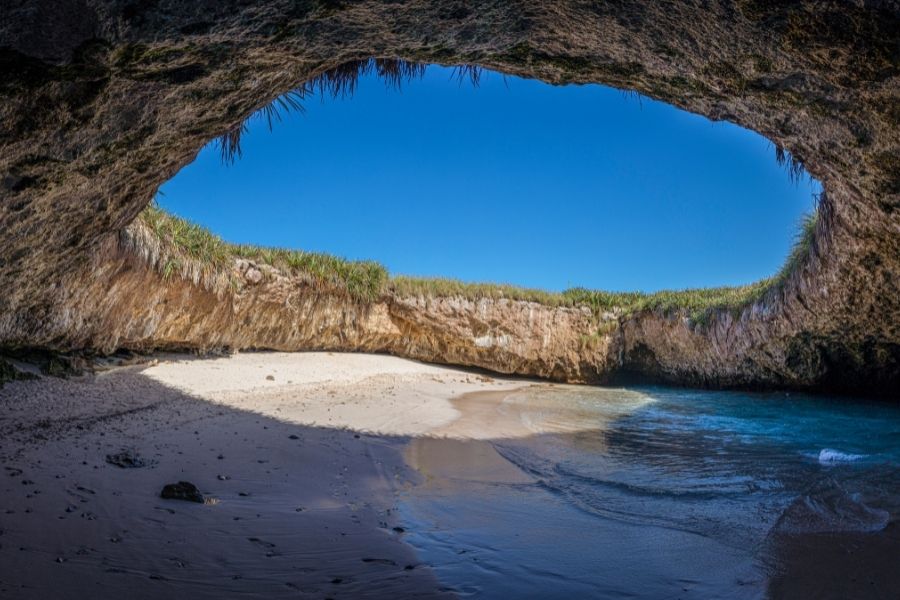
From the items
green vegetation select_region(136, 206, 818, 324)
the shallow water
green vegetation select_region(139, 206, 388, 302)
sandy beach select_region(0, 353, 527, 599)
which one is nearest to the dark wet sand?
sandy beach select_region(0, 353, 527, 599)

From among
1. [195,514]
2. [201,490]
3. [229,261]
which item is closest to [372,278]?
[229,261]

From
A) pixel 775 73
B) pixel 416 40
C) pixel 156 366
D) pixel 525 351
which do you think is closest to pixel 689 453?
pixel 775 73

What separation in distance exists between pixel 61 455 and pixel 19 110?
2.28 m

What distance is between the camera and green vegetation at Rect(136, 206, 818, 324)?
290 inches

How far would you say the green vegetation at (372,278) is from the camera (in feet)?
24.2

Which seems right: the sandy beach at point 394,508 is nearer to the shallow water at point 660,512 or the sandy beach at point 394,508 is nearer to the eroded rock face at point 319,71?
the shallow water at point 660,512

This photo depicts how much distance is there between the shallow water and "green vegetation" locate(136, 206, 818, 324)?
3.04 meters

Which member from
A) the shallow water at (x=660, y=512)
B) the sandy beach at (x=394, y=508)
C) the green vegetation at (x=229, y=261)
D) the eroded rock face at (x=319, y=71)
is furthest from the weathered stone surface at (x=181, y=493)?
the green vegetation at (x=229, y=261)

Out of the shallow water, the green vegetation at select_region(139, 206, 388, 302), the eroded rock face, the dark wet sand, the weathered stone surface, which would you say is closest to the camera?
the dark wet sand

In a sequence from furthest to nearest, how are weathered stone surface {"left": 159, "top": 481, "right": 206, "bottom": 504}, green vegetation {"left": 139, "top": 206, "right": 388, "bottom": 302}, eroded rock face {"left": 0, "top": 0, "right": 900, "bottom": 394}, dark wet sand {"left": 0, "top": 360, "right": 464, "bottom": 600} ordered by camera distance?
1. green vegetation {"left": 139, "top": 206, "right": 388, "bottom": 302}
2. weathered stone surface {"left": 159, "top": 481, "right": 206, "bottom": 504}
3. eroded rock face {"left": 0, "top": 0, "right": 900, "bottom": 394}
4. dark wet sand {"left": 0, "top": 360, "right": 464, "bottom": 600}

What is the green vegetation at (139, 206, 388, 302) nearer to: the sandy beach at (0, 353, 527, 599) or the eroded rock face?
the eroded rock face

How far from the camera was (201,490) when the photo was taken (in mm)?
3113

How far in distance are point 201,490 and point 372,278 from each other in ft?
30.3

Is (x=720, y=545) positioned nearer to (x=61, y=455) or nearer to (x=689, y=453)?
(x=689, y=453)
